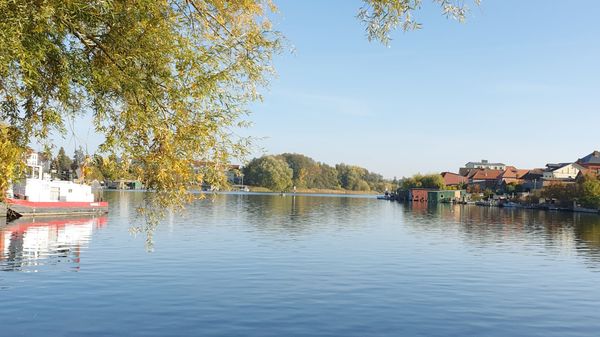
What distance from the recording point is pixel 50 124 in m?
11.5

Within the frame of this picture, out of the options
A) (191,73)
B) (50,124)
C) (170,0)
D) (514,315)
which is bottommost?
(514,315)

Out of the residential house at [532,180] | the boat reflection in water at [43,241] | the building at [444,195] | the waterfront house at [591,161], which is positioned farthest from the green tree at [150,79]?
the waterfront house at [591,161]

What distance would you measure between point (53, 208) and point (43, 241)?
24204mm

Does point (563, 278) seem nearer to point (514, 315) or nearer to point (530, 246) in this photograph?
point (514, 315)

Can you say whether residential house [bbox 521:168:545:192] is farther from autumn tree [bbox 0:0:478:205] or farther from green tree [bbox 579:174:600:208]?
autumn tree [bbox 0:0:478:205]

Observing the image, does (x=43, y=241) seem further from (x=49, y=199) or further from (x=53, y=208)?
(x=49, y=199)

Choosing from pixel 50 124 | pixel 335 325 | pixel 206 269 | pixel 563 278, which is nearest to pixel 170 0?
pixel 50 124

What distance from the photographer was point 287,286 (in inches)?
984

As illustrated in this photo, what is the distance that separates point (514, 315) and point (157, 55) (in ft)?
55.0

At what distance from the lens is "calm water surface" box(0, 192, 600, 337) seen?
18.5 m

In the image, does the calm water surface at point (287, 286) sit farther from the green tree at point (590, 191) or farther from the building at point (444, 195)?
the building at point (444, 195)

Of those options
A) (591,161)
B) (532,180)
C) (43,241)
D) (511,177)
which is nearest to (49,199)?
(43,241)

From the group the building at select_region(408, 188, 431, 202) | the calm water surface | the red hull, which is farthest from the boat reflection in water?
the building at select_region(408, 188, 431, 202)

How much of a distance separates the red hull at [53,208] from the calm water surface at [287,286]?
530 inches
